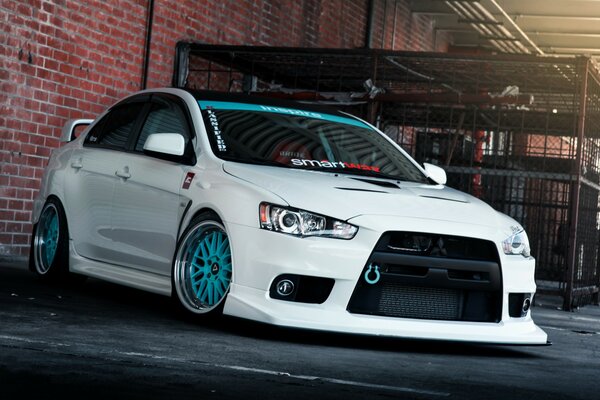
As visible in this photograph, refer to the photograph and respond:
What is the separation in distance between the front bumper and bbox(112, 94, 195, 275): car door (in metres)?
0.81

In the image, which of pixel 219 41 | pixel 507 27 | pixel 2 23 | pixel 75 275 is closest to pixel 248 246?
pixel 75 275

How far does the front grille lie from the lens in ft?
20.5

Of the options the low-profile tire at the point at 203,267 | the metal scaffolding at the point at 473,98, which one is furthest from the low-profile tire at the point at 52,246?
the metal scaffolding at the point at 473,98

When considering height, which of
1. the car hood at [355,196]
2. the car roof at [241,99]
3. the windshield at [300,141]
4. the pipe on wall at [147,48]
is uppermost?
the pipe on wall at [147,48]

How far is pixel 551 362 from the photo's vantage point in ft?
21.4

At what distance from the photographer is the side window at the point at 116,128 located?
26.3 ft

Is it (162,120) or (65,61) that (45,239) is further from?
(65,61)

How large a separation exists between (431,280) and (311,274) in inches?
26.8

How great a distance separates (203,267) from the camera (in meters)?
6.69

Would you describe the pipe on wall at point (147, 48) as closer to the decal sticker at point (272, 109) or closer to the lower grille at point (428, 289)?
the decal sticker at point (272, 109)

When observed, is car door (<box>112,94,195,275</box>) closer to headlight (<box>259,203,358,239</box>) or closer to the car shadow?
the car shadow

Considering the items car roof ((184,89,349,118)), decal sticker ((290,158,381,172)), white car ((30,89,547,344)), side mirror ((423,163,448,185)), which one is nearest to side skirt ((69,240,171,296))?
white car ((30,89,547,344))

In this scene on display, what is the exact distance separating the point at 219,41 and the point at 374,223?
8.83 metres

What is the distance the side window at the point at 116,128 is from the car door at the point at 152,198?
0.53 ft
